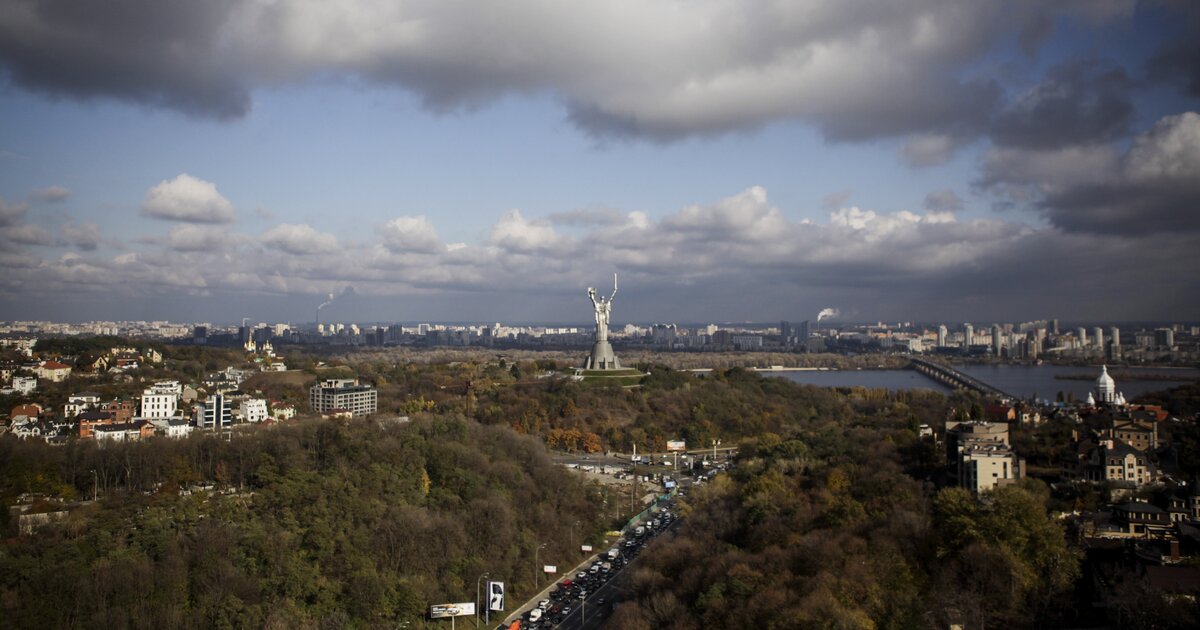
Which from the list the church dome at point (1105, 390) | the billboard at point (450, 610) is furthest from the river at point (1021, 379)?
the billboard at point (450, 610)

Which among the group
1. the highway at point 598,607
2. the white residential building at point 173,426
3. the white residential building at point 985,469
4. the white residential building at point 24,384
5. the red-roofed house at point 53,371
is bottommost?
the highway at point 598,607

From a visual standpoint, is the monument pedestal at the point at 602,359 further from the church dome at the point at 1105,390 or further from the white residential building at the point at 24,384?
the white residential building at the point at 24,384

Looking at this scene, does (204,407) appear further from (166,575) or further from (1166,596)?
(1166,596)

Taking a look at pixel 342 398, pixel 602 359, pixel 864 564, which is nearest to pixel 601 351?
pixel 602 359

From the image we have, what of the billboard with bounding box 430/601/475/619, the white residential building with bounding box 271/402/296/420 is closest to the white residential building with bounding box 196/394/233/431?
the white residential building with bounding box 271/402/296/420

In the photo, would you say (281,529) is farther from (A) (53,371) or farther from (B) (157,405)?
(A) (53,371)

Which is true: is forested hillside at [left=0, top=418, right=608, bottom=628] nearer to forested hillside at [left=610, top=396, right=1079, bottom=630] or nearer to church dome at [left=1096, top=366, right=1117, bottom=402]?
forested hillside at [left=610, top=396, right=1079, bottom=630]
